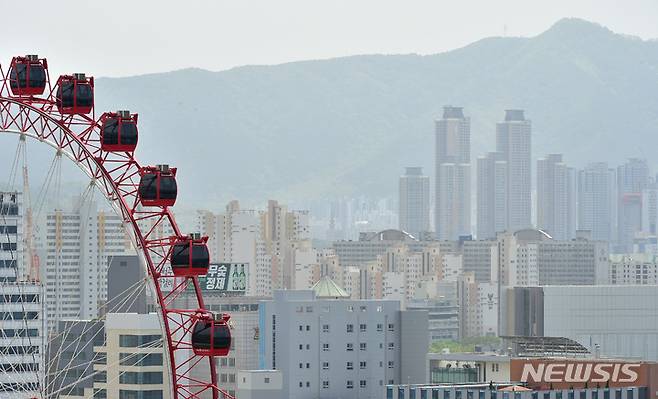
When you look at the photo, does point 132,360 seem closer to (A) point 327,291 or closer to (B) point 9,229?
(B) point 9,229

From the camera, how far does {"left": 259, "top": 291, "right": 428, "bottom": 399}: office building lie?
114 metres

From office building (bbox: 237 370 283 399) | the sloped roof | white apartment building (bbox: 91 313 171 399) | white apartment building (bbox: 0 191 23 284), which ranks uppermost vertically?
white apartment building (bbox: 0 191 23 284)

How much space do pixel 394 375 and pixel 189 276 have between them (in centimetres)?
5597

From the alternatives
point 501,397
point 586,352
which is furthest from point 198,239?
point 586,352

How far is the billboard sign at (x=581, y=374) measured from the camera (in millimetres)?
77000

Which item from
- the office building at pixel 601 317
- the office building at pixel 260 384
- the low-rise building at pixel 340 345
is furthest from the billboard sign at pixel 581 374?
the low-rise building at pixel 340 345

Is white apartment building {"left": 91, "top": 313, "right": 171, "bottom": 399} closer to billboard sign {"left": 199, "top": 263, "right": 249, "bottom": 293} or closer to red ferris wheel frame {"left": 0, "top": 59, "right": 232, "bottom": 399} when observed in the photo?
red ferris wheel frame {"left": 0, "top": 59, "right": 232, "bottom": 399}

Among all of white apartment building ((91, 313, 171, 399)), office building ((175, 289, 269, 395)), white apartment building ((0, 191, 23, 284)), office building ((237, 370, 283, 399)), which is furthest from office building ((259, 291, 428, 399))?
white apartment building ((91, 313, 171, 399))

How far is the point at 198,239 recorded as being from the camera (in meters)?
61.2

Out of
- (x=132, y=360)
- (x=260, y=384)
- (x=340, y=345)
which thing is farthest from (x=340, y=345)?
(x=132, y=360)

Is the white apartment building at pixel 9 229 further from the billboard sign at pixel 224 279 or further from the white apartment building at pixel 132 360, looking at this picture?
the billboard sign at pixel 224 279

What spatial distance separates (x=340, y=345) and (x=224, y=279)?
59.3 feet

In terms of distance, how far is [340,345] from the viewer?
381ft

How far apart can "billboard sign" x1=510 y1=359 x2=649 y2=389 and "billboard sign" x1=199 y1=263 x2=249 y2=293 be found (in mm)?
54469
